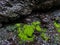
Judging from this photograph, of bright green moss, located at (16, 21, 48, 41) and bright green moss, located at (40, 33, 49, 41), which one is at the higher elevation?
bright green moss, located at (16, 21, 48, 41)

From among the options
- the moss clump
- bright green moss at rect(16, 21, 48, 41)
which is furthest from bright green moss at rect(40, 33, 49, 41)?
the moss clump

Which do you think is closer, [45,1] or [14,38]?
[14,38]

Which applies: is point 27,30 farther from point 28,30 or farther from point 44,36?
point 44,36

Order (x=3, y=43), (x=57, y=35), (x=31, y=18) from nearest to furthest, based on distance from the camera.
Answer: (x=3, y=43) → (x=57, y=35) → (x=31, y=18)

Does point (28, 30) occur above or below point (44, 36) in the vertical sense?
above

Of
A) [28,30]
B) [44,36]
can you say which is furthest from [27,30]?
[44,36]

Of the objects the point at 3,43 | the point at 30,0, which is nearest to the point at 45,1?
the point at 30,0

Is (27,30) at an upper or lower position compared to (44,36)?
upper

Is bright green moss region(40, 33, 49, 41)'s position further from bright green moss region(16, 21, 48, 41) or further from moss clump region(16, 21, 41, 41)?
moss clump region(16, 21, 41, 41)

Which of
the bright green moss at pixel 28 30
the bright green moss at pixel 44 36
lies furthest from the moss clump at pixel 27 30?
the bright green moss at pixel 44 36

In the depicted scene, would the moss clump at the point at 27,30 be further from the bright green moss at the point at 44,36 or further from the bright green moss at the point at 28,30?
the bright green moss at the point at 44,36

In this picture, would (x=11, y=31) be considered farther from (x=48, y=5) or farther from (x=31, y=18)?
(x=48, y=5)
